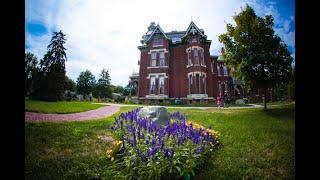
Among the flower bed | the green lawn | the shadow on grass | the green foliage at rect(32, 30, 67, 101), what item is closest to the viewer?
the flower bed

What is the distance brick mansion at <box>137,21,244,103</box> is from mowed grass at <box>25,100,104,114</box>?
25.6 inches

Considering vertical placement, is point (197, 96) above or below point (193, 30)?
below

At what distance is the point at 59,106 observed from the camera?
3.20 metres

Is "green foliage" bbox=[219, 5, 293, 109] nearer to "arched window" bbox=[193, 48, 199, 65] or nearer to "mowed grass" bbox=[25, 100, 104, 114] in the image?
"arched window" bbox=[193, 48, 199, 65]

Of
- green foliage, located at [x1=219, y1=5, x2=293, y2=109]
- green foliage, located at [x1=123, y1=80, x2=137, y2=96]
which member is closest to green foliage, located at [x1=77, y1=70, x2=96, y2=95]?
green foliage, located at [x1=123, y1=80, x2=137, y2=96]

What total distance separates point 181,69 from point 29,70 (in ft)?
5.99

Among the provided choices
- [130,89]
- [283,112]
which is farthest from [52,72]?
[283,112]

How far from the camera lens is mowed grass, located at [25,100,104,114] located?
10.3ft

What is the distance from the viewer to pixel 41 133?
3.04 m

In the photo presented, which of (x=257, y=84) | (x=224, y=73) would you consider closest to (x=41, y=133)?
(x=224, y=73)

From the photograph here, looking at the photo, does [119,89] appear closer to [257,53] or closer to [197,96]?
[197,96]

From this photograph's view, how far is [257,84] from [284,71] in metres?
0.35

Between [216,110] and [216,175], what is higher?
[216,110]
